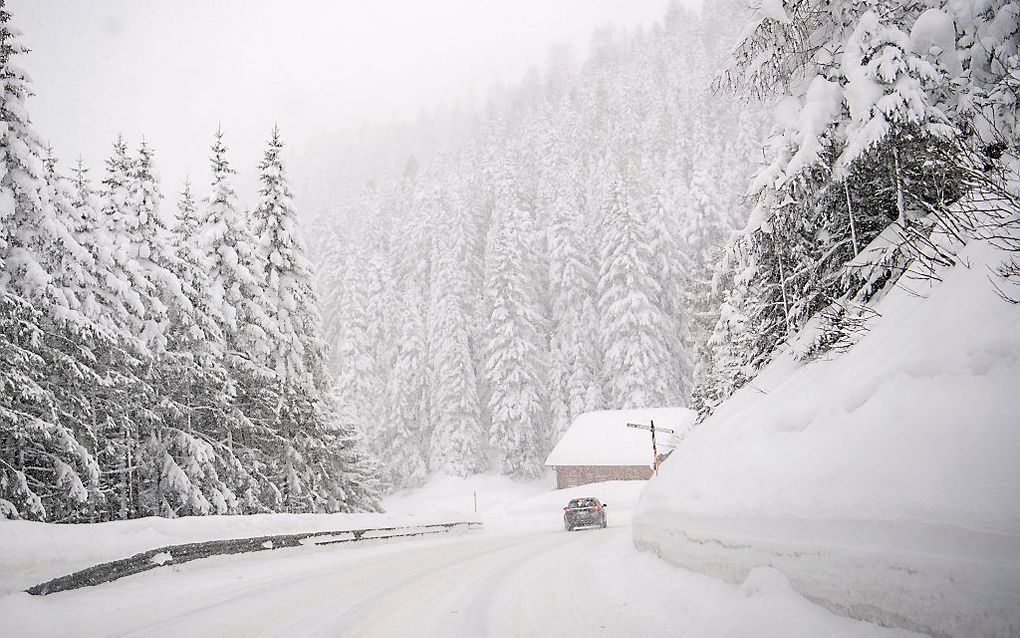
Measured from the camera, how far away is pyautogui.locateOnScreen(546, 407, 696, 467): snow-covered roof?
4309cm

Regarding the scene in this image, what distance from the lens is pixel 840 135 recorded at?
32.0ft

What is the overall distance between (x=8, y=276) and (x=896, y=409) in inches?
770

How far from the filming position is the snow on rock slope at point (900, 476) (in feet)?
12.1

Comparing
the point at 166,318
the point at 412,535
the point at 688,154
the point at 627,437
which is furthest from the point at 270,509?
the point at 688,154

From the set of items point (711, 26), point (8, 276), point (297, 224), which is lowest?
point (8, 276)

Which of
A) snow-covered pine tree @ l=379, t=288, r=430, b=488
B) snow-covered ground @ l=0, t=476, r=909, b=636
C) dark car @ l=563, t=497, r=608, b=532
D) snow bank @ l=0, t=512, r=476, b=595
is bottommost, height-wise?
dark car @ l=563, t=497, r=608, b=532

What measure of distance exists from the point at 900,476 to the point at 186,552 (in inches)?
529

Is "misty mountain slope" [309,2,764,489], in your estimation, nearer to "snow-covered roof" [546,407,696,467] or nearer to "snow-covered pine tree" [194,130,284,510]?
"snow-covered roof" [546,407,696,467]

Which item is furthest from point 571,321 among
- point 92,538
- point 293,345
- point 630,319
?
point 92,538

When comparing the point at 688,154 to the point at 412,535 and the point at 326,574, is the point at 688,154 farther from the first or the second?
the point at 326,574

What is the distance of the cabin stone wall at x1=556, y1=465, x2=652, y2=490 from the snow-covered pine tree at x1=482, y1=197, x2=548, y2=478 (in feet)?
21.2

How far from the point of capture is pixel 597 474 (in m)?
44.5

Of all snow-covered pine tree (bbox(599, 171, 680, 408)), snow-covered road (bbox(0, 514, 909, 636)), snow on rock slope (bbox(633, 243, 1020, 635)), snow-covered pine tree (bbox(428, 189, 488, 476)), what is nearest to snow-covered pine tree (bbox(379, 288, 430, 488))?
snow-covered pine tree (bbox(428, 189, 488, 476))

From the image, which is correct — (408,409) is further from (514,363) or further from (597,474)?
(597,474)
